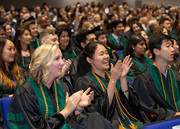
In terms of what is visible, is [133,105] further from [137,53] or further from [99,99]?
[137,53]

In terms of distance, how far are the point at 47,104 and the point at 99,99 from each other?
60cm

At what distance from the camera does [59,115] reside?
6.63ft

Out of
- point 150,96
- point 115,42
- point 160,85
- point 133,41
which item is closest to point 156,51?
point 160,85

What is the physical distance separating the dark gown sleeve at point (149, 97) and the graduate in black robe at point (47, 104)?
2.68ft

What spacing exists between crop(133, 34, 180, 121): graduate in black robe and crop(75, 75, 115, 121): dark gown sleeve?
1.45ft

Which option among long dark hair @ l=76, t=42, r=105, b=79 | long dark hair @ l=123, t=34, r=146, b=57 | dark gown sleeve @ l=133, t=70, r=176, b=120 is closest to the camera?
dark gown sleeve @ l=133, t=70, r=176, b=120

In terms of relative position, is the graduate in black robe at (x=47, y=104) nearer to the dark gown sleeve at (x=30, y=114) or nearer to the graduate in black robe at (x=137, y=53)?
the dark gown sleeve at (x=30, y=114)

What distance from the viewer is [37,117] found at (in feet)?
6.59

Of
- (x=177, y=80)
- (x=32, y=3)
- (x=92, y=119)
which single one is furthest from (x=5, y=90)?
(x=32, y=3)

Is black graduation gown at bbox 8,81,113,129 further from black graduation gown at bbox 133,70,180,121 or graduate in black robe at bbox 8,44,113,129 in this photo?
black graduation gown at bbox 133,70,180,121

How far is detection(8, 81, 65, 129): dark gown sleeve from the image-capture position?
1.98 m

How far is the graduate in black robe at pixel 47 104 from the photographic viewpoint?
1989 millimetres

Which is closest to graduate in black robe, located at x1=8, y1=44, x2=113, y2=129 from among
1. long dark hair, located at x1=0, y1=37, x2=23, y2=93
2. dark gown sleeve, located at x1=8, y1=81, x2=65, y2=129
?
dark gown sleeve, located at x1=8, y1=81, x2=65, y2=129

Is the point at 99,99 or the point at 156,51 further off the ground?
the point at 156,51
